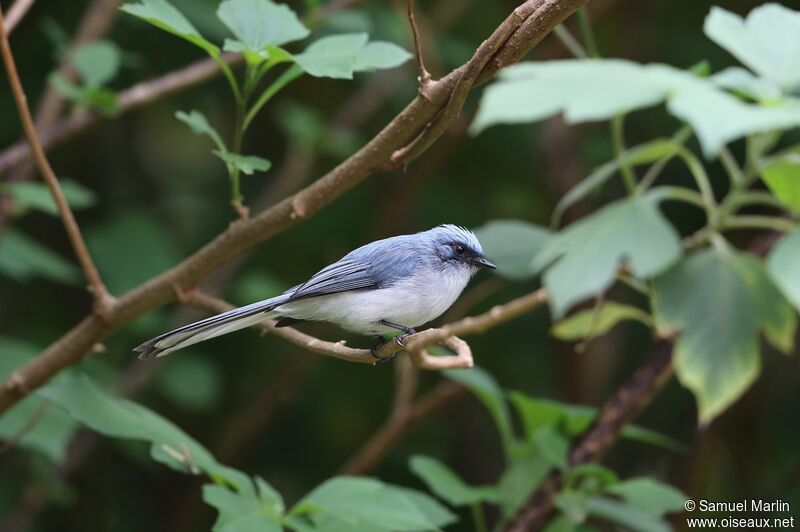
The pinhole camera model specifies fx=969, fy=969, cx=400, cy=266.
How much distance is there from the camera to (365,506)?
255 cm

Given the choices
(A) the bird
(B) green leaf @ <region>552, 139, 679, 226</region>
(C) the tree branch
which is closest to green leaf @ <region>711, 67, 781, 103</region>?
(B) green leaf @ <region>552, 139, 679, 226</region>

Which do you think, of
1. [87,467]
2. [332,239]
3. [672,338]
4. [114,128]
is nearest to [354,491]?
[672,338]

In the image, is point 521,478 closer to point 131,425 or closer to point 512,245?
point 512,245

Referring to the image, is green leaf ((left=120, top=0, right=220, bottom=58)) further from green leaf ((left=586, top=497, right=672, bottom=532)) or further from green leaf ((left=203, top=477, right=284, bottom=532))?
green leaf ((left=586, top=497, right=672, bottom=532))

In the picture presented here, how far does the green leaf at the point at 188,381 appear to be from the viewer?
15.3 ft

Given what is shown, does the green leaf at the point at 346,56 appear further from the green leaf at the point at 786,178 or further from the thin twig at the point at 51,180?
the green leaf at the point at 786,178

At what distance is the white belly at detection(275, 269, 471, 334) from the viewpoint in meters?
2.83

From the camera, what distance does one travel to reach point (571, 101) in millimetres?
1245

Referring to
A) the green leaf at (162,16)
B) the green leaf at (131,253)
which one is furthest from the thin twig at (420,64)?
the green leaf at (131,253)

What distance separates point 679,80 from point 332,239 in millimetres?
4147

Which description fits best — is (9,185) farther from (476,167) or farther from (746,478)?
(746,478)

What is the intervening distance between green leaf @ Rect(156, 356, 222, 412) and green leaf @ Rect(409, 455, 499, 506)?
181 centimetres

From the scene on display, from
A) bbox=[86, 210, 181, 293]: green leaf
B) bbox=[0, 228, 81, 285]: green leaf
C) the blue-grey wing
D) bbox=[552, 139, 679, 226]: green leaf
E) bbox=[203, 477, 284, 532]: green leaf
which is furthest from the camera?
bbox=[86, 210, 181, 293]: green leaf

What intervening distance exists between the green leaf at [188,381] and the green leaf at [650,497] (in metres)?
2.26
